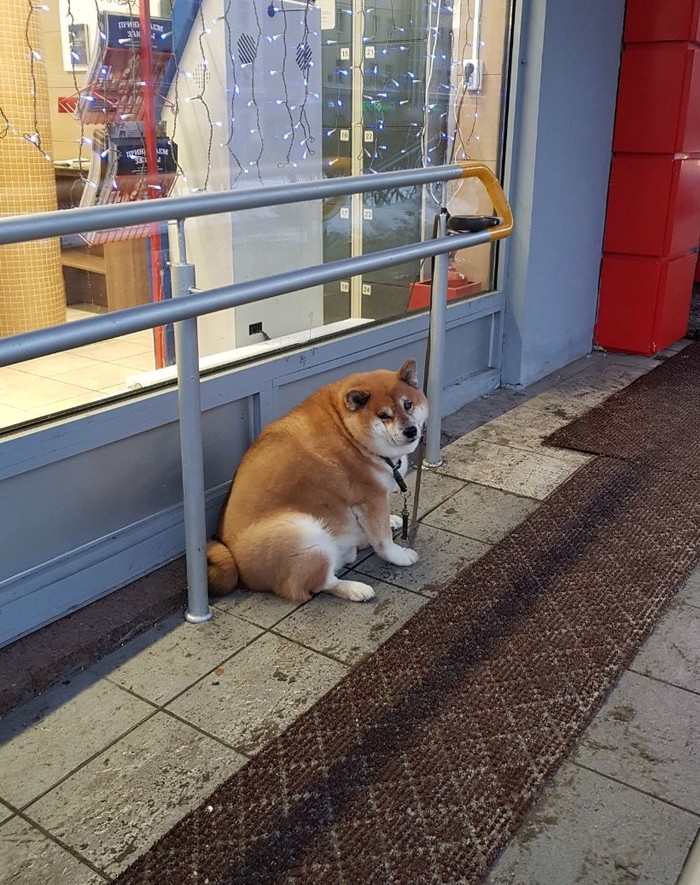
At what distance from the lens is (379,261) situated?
2.54 metres

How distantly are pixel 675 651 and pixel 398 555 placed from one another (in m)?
0.89

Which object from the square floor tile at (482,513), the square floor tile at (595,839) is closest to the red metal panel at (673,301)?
the square floor tile at (482,513)

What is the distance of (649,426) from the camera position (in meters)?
4.05

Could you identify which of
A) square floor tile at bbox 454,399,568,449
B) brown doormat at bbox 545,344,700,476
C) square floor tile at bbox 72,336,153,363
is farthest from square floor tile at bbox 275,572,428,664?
brown doormat at bbox 545,344,700,476

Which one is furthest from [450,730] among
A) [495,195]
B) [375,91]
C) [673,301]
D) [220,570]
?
[673,301]

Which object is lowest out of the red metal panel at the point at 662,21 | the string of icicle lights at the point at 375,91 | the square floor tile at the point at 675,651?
the square floor tile at the point at 675,651

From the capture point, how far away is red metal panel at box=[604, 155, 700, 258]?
15.8 feet

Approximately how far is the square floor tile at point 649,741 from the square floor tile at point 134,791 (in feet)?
2.83

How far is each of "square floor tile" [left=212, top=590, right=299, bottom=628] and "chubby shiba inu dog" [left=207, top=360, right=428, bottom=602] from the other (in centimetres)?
4

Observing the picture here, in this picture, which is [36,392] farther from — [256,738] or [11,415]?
[256,738]

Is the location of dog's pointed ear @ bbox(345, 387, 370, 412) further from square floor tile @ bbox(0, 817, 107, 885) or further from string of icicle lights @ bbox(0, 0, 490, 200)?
square floor tile @ bbox(0, 817, 107, 885)

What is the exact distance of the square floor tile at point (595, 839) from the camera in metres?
Result: 1.67

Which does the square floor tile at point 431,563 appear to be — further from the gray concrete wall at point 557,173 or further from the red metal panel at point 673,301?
the red metal panel at point 673,301

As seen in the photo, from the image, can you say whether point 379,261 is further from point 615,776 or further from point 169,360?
point 615,776
